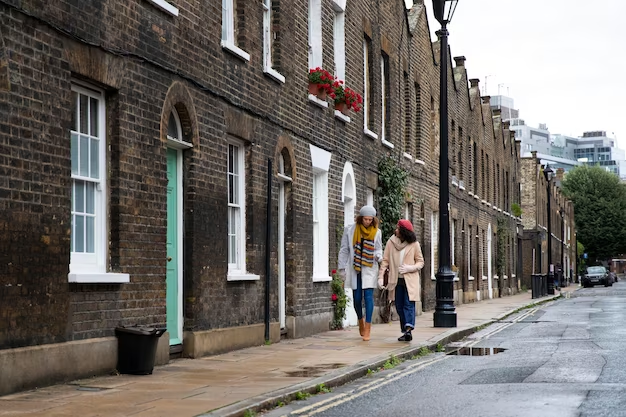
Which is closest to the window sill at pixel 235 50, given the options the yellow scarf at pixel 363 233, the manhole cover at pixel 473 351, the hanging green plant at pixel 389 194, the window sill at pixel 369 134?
the yellow scarf at pixel 363 233

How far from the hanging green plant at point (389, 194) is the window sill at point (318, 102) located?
4621 mm

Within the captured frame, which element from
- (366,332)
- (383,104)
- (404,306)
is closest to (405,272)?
(404,306)

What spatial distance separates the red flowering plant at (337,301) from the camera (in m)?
18.2

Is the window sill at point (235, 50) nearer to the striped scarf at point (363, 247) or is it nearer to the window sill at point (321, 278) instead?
the striped scarf at point (363, 247)

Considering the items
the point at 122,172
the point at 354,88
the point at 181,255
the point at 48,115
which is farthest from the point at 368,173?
the point at 48,115

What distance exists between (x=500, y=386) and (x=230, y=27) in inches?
275

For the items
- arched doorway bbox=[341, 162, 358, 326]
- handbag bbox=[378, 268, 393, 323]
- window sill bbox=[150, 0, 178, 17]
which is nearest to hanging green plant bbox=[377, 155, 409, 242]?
handbag bbox=[378, 268, 393, 323]

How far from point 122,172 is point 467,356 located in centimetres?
548

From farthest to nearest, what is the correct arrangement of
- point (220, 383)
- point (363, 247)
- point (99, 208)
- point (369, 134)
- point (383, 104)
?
point (383, 104), point (369, 134), point (363, 247), point (99, 208), point (220, 383)

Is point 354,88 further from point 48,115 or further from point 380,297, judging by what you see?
point 48,115

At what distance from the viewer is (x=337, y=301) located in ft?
60.2

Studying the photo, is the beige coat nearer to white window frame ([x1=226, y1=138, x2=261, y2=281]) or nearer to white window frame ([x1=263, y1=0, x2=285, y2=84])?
white window frame ([x1=226, y1=138, x2=261, y2=281])

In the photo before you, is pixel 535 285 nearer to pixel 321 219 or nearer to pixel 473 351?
pixel 321 219

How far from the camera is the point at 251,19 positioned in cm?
1436
